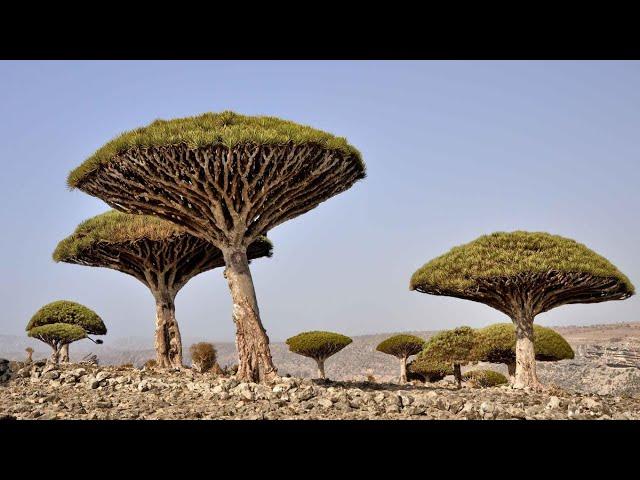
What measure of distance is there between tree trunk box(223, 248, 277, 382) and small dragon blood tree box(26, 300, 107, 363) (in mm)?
22788

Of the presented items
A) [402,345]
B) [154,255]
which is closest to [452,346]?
[402,345]

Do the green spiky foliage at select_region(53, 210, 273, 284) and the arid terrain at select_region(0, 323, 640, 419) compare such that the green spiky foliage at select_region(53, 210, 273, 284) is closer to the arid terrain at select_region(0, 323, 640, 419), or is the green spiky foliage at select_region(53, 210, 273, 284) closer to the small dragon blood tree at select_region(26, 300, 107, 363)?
the arid terrain at select_region(0, 323, 640, 419)

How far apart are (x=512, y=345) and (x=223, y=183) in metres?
21.3

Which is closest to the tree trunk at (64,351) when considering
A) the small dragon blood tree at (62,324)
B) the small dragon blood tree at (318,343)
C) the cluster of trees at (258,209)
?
the small dragon blood tree at (62,324)

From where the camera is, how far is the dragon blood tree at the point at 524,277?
1770 cm

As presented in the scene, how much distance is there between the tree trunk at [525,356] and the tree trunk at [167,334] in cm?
1352

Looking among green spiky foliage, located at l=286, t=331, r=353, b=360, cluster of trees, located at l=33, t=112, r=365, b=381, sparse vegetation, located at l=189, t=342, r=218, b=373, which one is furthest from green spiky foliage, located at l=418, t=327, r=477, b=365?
cluster of trees, located at l=33, t=112, r=365, b=381

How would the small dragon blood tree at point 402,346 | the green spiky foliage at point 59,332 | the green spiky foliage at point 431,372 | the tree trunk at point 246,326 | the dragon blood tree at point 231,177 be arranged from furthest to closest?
the small dragon blood tree at point 402,346 → the green spiky foliage at point 431,372 → the green spiky foliage at point 59,332 → the tree trunk at point 246,326 → the dragon blood tree at point 231,177

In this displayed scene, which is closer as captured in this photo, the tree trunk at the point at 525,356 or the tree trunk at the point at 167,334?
the tree trunk at the point at 525,356

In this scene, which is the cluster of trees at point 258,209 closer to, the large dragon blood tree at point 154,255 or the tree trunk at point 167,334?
the large dragon blood tree at point 154,255

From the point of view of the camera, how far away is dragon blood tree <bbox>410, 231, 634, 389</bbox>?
1770 cm
